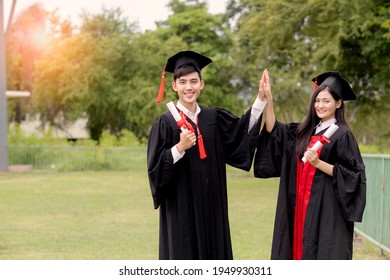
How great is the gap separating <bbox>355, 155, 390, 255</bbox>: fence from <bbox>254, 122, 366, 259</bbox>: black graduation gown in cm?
416

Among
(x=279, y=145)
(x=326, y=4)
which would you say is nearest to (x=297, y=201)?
(x=279, y=145)

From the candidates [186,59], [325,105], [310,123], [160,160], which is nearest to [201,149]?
[160,160]

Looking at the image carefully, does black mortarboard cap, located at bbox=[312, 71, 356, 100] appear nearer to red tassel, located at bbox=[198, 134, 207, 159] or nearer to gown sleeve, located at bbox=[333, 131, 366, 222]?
gown sleeve, located at bbox=[333, 131, 366, 222]

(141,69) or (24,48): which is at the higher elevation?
(24,48)

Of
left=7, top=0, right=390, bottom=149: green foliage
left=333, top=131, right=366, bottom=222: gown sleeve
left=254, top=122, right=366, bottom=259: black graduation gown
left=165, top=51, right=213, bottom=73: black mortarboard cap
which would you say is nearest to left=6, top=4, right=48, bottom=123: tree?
left=7, top=0, right=390, bottom=149: green foliage

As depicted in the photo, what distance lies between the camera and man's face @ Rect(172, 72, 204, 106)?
4.70 meters

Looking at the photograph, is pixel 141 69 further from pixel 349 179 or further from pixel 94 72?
pixel 349 179

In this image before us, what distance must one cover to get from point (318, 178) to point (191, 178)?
89cm

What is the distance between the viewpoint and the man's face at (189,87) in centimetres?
470

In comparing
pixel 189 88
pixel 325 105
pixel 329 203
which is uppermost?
pixel 189 88

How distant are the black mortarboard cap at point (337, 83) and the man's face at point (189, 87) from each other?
0.90 m

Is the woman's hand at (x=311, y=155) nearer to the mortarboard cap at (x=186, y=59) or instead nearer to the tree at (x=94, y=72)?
the mortarboard cap at (x=186, y=59)

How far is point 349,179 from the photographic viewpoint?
4.55 meters

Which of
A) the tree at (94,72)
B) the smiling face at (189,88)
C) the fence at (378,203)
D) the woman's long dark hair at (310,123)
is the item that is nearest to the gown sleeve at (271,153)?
the woman's long dark hair at (310,123)
